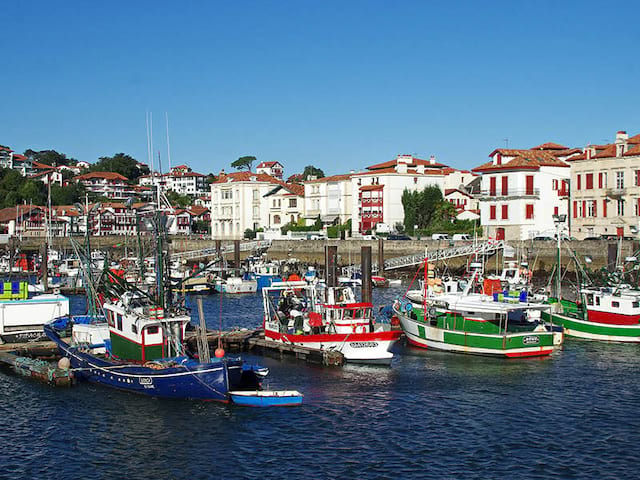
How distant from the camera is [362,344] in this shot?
3725 cm

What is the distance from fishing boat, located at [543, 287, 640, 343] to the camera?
4297cm

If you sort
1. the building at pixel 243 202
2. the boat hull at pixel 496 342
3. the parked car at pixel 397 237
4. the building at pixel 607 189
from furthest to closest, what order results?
1. the building at pixel 243 202
2. the parked car at pixel 397 237
3. the building at pixel 607 189
4. the boat hull at pixel 496 342

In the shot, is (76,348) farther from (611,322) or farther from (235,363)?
(611,322)

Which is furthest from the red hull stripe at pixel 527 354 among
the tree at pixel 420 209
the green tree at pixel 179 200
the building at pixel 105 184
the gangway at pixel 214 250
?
the building at pixel 105 184

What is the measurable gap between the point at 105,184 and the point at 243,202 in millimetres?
81522

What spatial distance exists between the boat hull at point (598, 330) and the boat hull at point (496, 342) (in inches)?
132

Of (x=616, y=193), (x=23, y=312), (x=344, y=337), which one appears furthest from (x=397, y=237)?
(x=344, y=337)

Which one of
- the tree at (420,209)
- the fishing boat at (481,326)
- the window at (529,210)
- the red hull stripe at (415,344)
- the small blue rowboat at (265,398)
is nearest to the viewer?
the small blue rowboat at (265,398)

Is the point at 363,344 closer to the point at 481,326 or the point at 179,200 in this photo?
the point at 481,326

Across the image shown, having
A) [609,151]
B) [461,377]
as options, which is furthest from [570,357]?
[609,151]

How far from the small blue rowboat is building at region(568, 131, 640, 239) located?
52.2 m

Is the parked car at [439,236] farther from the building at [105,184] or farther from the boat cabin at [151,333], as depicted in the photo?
the building at [105,184]

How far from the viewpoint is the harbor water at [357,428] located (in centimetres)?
2427

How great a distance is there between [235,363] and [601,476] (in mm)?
13025
